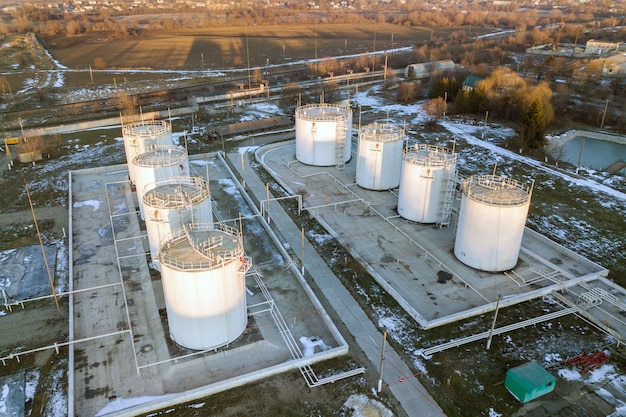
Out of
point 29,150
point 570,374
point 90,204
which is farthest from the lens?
point 29,150

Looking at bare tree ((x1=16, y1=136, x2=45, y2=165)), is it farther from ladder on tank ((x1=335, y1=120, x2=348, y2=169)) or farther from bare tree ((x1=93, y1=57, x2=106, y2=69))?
bare tree ((x1=93, y1=57, x2=106, y2=69))

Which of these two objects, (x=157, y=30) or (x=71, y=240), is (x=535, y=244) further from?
(x=157, y=30)

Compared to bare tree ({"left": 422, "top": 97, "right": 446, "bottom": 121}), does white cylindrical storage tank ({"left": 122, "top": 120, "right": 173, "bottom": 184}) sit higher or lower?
higher

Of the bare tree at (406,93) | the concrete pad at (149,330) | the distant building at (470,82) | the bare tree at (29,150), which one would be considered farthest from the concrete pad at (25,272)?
the distant building at (470,82)

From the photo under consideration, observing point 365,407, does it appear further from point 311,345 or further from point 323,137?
point 323,137

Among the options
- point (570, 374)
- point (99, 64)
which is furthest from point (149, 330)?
point (99, 64)

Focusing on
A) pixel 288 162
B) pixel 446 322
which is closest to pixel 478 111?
pixel 288 162

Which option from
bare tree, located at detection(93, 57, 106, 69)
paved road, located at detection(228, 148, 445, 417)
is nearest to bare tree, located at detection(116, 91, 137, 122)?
bare tree, located at detection(93, 57, 106, 69)
